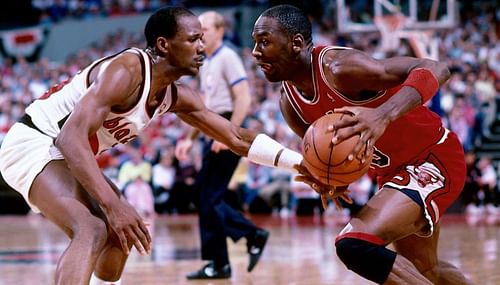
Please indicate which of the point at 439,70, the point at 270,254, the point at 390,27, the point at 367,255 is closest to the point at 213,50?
the point at 270,254

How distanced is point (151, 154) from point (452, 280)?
967 centimetres

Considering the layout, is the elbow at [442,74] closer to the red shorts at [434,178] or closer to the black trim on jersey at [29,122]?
the red shorts at [434,178]

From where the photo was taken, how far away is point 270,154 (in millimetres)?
4918

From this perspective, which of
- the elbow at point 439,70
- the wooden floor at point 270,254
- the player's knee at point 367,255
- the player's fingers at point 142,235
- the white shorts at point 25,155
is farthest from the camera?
the wooden floor at point 270,254

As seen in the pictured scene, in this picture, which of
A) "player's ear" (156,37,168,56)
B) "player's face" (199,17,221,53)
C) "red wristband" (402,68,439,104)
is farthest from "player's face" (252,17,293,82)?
"player's face" (199,17,221,53)

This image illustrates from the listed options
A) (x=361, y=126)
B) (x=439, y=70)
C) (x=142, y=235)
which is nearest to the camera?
(x=361, y=126)

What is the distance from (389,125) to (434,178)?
35cm

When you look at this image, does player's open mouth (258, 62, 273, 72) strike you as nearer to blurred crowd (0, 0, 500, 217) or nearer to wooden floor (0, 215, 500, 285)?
wooden floor (0, 215, 500, 285)

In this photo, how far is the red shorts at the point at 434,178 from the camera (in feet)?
14.2

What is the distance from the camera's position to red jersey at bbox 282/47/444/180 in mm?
4379

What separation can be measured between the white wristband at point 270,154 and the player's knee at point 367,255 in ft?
2.84

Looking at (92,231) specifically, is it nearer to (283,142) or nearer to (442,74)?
(442,74)

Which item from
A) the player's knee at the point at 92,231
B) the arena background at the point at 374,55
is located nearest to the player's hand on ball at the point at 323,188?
the player's knee at the point at 92,231

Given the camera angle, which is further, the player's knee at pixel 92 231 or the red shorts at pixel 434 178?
the red shorts at pixel 434 178
